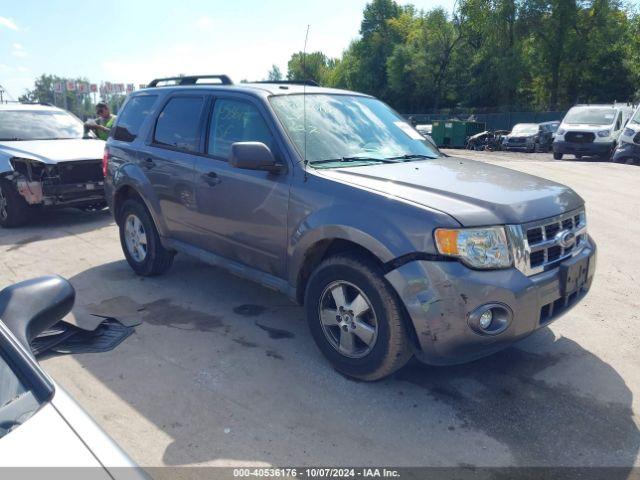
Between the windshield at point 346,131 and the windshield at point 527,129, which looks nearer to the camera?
the windshield at point 346,131

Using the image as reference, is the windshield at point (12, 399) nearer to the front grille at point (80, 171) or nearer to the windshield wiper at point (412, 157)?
the windshield wiper at point (412, 157)

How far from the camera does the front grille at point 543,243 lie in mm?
3092

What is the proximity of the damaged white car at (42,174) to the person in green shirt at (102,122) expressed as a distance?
4.64 ft

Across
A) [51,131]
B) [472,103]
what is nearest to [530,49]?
[472,103]

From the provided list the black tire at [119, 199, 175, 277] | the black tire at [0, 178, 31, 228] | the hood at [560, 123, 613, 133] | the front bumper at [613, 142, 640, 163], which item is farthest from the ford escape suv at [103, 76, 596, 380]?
the hood at [560, 123, 613, 133]

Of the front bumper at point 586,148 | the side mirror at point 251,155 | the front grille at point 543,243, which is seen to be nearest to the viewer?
the front grille at point 543,243

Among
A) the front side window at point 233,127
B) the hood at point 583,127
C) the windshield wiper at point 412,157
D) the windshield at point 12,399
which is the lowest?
the hood at point 583,127

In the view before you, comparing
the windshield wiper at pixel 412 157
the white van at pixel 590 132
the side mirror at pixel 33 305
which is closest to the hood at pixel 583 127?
the white van at pixel 590 132

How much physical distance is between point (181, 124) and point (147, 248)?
4.50 ft

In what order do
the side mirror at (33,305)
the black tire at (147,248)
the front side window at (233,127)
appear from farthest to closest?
the black tire at (147,248)
the front side window at (233,127)
the side mirror at (33,305)

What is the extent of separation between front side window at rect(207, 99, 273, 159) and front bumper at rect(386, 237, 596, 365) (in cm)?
162

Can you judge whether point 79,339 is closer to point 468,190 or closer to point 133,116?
point 133,116

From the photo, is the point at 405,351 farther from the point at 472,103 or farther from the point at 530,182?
the point at 472,103

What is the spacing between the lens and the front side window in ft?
13.5
